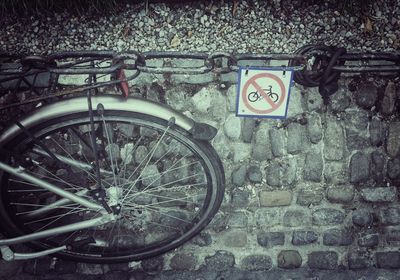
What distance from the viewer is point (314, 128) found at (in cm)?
252

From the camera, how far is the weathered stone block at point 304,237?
2914 mm

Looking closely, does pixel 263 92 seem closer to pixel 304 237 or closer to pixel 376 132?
pixel 376 132

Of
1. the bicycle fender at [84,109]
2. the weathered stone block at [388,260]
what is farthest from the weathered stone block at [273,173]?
the weathered stone block at [388,260]

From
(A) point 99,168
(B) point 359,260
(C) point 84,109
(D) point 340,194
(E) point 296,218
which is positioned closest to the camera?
(C) point 84,109

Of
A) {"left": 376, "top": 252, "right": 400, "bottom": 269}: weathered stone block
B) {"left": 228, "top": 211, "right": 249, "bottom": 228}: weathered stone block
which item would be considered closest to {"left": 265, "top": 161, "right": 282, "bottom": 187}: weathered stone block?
{"left": 228, "top": 211, "right": 249, "bottom": 228}: weathered stone block

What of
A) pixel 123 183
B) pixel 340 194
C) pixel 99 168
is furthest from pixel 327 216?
pixel 99 168

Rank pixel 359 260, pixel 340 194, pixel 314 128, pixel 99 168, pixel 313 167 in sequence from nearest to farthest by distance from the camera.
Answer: pixel 99 168 → pixel 314 128 → pixel 313 167 → pixel 340 194 → pixel 359 260

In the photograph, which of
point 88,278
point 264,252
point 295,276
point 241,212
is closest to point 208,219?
point 241,212

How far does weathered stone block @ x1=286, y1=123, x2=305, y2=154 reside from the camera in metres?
2.52

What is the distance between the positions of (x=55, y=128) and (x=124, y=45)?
0.65 m

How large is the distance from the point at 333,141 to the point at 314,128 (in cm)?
17

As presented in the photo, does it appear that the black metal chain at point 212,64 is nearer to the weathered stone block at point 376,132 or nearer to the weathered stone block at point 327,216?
the weathered stone block at point 376,132

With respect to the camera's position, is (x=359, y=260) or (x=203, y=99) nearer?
(x=203, y=99)

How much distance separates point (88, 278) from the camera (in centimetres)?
303
